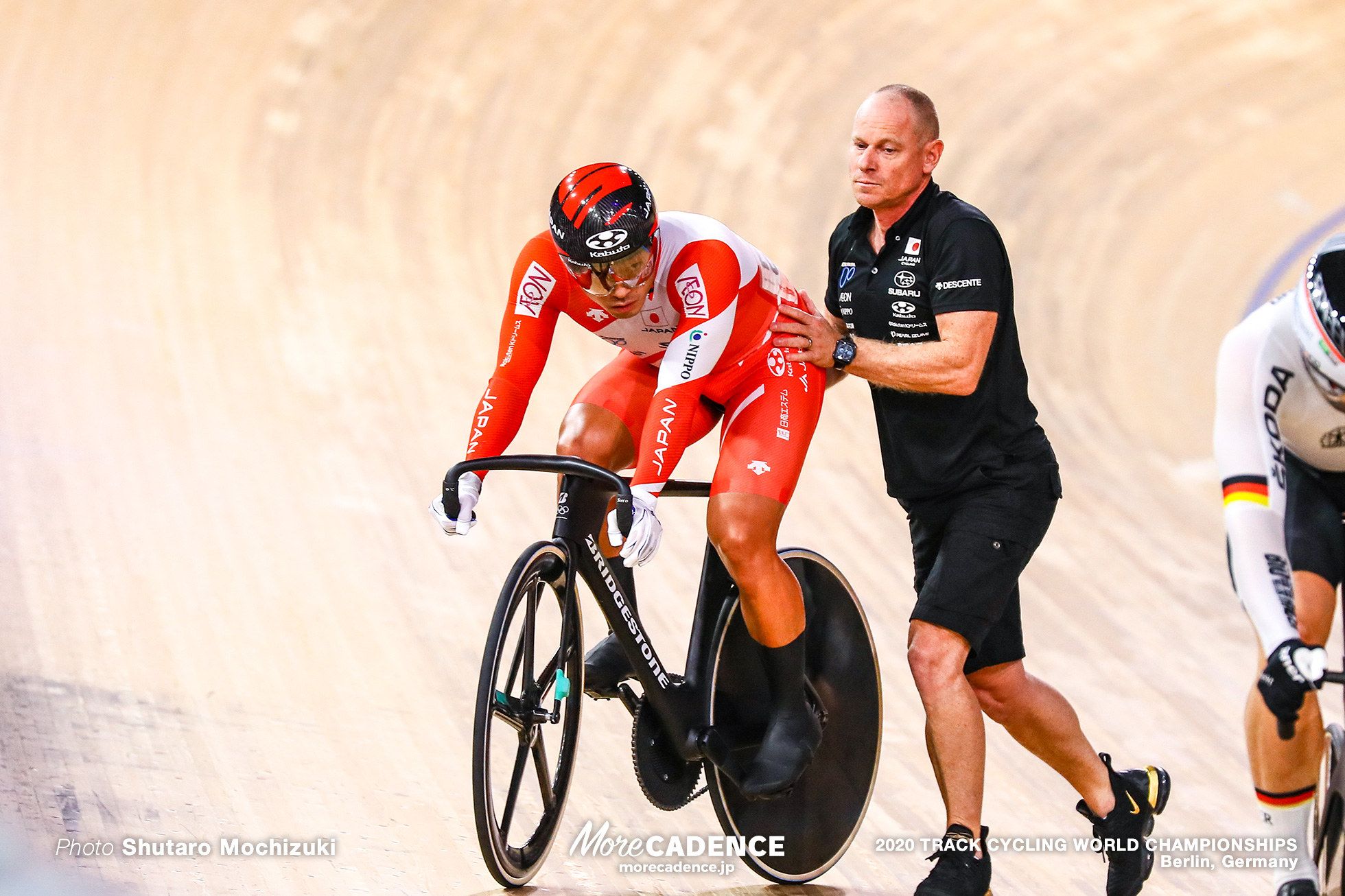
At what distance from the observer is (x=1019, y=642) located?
9.50ft

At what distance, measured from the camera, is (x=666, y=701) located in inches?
110

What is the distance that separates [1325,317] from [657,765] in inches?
60.6

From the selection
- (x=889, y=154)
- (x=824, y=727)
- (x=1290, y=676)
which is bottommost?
(x=824, y=727)

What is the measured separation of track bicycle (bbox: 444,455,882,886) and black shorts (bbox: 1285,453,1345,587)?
1016 millimetres

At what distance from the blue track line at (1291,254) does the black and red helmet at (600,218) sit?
17.0 feet

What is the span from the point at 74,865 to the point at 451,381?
3.20 metres

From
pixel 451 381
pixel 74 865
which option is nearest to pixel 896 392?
pixel 74 865

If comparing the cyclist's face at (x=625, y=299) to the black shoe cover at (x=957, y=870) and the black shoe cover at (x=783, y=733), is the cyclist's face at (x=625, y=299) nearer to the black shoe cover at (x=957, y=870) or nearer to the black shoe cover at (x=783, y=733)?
the black shoe cover at (x=783, y=733)

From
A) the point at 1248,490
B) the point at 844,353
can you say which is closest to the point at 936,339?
the point at 844,353

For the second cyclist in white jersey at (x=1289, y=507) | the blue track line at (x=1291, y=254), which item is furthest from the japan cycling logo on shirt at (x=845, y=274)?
the blue track line at (x=1291, y=254)

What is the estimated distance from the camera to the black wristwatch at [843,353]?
2.75 meters

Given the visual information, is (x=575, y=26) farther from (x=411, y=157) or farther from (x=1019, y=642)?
(x=1019, y=642)

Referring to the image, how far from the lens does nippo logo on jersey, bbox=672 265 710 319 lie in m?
2.68

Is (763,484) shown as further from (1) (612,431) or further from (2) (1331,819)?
(2) (1331,819)
